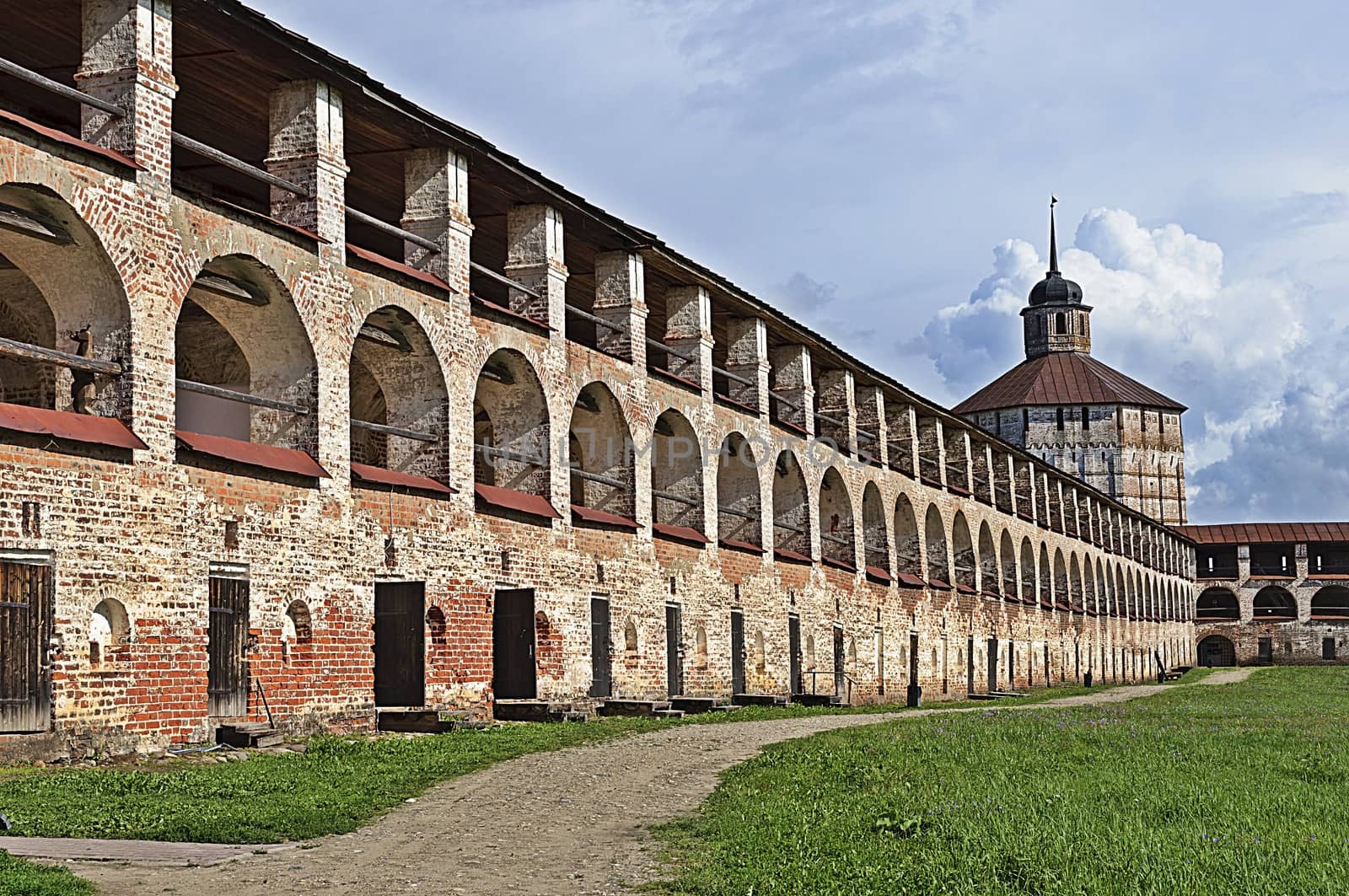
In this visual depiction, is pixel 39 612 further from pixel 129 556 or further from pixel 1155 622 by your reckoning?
pixel 1155 622

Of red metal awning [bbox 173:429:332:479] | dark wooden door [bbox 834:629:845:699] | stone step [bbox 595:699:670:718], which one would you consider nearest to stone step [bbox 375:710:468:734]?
red metal awning [bbox 173:429:332:479]

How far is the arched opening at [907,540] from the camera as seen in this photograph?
37.2 meters

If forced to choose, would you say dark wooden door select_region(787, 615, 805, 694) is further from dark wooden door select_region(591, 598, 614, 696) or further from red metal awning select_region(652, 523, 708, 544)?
dark wooden door select_region(591, 598, 614, 696)

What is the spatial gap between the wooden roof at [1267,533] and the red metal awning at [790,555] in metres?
51.1

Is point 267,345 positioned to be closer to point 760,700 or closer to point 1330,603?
point 760,700

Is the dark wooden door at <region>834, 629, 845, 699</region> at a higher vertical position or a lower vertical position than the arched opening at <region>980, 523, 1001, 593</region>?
lower

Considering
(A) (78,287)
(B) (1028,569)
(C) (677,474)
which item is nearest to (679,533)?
(C) (677,474)

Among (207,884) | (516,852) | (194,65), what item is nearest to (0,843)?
(207,884)

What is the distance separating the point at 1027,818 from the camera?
9359mm

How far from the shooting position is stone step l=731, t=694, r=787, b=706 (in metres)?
24.9

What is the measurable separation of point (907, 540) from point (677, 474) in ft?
40.8

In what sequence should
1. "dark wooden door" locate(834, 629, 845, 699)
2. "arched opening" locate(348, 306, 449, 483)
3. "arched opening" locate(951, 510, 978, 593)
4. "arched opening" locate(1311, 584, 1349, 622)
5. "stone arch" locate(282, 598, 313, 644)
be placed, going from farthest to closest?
1. "arched opening" locate(1311, 584, 1349, 622)
2. "arched opening" locate(951, 510, 978, 593)
3. "dark wooden door" locate(834, 629, 845, 699)
4. "arched opening" locate(348, 306, 449, 483)
5. "stone arch" locate(282, 598, 313, 644)

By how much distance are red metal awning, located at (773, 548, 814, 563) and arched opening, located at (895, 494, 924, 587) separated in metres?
6.78

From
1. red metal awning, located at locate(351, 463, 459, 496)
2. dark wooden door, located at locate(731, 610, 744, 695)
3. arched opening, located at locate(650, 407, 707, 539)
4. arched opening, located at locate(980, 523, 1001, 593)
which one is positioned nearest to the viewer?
red metal awning, located at locate(351, 463, 459, 496)
